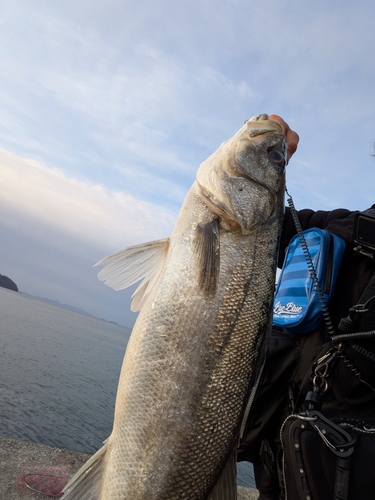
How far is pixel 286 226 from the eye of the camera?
3807mm

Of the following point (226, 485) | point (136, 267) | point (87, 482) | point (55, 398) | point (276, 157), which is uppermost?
point (276, 157)

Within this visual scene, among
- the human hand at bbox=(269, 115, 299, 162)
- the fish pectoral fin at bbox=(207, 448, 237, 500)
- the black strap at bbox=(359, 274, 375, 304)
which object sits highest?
the human hand at bbox=(269, 115, 299, 162)

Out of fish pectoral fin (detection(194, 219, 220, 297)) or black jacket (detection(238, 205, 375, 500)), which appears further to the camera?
black jacket (detection(238, 205, 375, 500))

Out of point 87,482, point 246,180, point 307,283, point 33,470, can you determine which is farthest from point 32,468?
point 246,180

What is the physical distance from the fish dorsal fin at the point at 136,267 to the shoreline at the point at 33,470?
14.1ft

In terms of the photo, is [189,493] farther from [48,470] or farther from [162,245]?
[48,470]

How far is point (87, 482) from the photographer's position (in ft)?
7.79

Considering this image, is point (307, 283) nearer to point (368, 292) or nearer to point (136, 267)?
point (368, 292)

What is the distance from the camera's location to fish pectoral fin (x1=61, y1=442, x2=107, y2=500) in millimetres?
2344

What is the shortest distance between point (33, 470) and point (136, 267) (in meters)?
4.95

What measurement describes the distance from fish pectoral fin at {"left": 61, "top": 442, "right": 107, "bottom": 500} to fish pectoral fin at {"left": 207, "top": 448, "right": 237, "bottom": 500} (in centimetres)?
76

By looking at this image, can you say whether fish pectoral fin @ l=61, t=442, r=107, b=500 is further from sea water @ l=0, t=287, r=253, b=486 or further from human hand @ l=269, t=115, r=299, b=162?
sea water @ l=0, t=287, r=253, b=486

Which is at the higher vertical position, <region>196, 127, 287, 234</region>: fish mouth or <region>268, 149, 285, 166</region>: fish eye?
<region>268, 149, 285, 166</region>: fish eye

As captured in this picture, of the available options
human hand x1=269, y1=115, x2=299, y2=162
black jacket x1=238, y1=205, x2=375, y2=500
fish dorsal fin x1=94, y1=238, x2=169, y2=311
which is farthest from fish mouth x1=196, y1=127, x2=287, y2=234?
black jacket x1=238, y1=205, x2=375, y2=500
